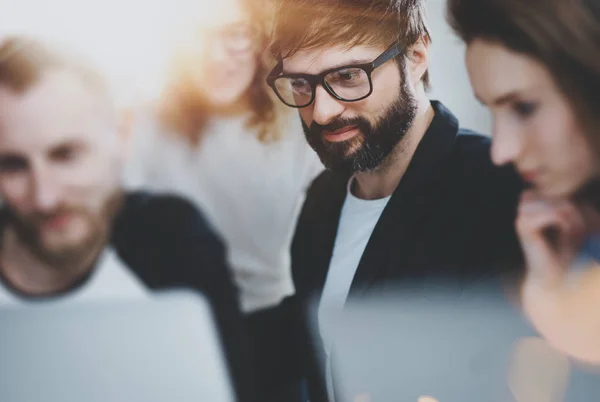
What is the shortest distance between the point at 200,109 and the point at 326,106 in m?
0.29

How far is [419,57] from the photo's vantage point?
1104 millimetres

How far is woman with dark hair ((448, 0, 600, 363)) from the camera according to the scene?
103 centimetres

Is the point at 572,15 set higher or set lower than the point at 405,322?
higher

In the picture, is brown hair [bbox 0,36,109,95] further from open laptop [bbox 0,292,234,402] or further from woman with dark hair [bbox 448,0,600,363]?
woman with dark hair [bbox 448,0,600,363]

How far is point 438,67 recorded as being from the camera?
3.62ft

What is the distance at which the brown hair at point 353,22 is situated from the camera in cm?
108

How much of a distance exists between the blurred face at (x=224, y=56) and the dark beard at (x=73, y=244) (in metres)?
0.32

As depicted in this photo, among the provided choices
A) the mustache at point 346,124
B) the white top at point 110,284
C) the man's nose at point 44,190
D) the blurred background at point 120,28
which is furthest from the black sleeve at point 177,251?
the mustache at point 346,124

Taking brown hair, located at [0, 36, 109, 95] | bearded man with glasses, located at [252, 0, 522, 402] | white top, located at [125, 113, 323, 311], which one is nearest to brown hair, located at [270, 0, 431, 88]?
bearded man with glasses, located at [252, 0, 522, 402]

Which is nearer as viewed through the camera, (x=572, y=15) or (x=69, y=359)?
(x=572, y=15)

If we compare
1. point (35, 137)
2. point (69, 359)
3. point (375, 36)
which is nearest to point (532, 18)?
point (375, 36)

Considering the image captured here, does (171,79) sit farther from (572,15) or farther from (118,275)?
(572,15)

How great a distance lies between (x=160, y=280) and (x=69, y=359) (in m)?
0.29

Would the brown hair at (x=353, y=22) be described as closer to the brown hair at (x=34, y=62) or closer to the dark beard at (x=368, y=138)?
the dark beard at (x=368, y=138)
